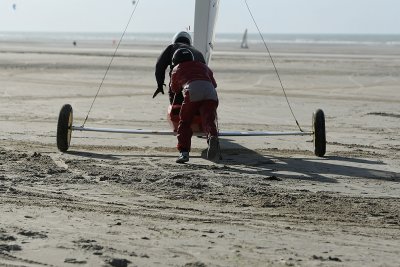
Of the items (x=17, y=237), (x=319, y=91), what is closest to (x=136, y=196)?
(x=17, y=237)

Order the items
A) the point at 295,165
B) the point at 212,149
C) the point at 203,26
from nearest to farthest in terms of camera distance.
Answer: the point at 212,149, the point at 295,165, the point at 203,26

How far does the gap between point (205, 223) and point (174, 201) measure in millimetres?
896

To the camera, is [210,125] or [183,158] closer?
[183,158]

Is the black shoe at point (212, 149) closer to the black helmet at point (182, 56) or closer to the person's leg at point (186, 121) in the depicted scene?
the person's leg at point (186, 121)

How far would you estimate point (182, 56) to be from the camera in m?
10.4

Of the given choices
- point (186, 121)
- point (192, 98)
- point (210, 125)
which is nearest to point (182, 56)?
point (192, 98)

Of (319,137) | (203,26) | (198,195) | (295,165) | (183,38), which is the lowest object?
(198,195)

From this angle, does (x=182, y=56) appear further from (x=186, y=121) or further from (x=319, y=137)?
(x=319, y=137)

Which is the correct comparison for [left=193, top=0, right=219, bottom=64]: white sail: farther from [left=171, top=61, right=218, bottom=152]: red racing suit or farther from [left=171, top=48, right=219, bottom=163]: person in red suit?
[left=171, top=61, right=218, bottom=152]: red racing suit

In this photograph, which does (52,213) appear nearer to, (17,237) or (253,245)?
(17,237)

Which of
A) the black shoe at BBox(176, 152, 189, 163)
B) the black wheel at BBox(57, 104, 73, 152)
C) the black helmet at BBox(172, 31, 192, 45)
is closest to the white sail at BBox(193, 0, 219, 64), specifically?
the black helmet at BBox(172, 31, 192, 45)

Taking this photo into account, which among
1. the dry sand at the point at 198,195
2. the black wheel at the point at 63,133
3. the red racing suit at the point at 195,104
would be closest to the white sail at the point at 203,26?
the dry sand at the point at 198,195

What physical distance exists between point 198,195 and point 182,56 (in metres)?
3.19

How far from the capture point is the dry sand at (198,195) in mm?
5645
